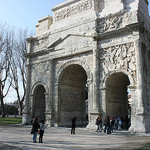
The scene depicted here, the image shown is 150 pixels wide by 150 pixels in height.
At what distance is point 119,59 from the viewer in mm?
14711

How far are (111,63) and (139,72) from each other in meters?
2.47

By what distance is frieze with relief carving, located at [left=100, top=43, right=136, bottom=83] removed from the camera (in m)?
14.1

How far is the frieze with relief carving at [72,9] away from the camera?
17.6 metres

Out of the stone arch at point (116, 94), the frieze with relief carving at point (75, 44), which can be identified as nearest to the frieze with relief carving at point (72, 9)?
the frieze with relief carving at point (75, 44)

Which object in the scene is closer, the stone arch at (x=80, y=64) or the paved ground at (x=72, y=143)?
the paved ground at (x=72, y=143)

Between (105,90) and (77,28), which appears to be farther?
(77,28)

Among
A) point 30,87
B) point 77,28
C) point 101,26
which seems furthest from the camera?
point 30,87

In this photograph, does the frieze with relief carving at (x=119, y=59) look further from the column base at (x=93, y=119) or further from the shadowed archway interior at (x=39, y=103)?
the shadowed archway interior at (x=39, y=103)

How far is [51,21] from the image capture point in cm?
2131

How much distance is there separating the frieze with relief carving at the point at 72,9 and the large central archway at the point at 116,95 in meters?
6.95

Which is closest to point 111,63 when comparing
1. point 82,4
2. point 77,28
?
point 77,28

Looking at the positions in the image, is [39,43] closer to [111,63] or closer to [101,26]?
[101,26]

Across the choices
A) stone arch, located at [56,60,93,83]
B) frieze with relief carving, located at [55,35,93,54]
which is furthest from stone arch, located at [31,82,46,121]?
frieze with relief carving, located at [55,35,93,54]

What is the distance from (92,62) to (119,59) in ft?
7.72
